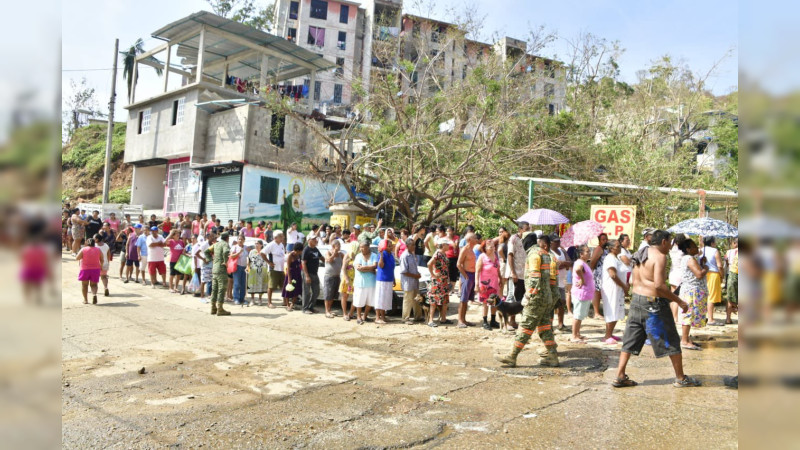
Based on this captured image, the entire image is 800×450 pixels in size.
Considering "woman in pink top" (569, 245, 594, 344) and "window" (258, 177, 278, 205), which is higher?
"window" (258, 177, 278, 205)

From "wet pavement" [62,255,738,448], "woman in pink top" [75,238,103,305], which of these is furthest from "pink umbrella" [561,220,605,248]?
"woman in pink top" [75,238,103,305]

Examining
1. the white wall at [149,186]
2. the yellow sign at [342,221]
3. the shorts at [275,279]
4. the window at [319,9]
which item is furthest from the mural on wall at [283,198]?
the window at [319,9]

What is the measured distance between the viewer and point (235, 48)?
26.7 meters

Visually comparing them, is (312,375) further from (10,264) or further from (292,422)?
(10,264)

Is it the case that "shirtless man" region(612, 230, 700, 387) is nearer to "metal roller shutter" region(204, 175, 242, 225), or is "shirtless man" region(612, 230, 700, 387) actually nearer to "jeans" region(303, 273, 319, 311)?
"jeans" region(303, 273, 319, 311)

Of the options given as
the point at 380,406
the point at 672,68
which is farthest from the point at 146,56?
the point at 380,406

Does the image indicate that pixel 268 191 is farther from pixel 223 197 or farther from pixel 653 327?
pixel 653 327

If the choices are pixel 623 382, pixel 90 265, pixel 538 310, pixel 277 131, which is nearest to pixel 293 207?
pixel 277 131

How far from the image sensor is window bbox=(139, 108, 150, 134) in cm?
2839

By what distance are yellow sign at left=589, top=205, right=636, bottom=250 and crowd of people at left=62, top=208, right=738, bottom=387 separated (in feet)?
1.53

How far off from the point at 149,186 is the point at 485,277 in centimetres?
2582

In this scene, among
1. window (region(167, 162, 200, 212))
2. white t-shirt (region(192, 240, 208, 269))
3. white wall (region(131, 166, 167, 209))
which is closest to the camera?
white t-shirt (region(192, 240, 208, 269))

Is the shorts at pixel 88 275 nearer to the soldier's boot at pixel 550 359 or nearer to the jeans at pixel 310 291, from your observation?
the jeans at pixel 310 291

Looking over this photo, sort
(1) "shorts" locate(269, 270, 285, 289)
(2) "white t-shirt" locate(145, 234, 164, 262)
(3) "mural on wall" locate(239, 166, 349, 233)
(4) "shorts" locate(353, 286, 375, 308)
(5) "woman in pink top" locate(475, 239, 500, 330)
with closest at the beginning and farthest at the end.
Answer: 1. (5) "woman in pink top" locate(475, 239, 500, 330)
2. (4) "shorts" locate(353, 286, 375, 308)
3. (1) "shorts" locate(269, 270, 285, 289)
4. (2) "white t-shirt" locate(145, 234, 164, 262)
5. (3) "mural on wall" locate(239, 166, 349, 233)
